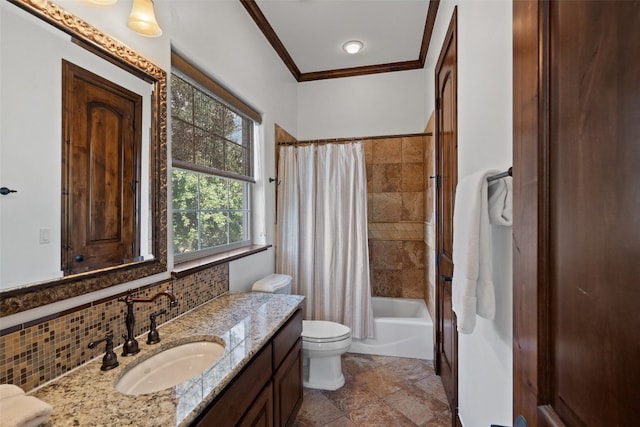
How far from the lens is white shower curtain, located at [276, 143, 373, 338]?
264 centimetres

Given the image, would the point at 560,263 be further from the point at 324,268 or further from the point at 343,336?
the point at 324,268

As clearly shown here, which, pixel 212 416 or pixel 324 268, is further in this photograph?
pixel 324 268

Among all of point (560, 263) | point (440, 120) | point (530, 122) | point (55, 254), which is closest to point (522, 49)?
point (530, 122)

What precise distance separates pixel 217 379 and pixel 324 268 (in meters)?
1.81

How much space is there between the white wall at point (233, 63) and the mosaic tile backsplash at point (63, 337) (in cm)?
3

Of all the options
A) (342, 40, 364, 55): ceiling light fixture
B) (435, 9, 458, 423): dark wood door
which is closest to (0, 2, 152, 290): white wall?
(435, 9, 458, 423): dark wood door

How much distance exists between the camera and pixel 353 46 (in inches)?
107

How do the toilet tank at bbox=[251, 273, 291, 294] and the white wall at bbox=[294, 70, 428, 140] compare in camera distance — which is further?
the white wall at bbox=[294, 70, 428, 140]

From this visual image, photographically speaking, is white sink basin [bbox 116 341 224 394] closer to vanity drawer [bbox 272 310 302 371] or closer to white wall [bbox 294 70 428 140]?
vanity drawer [bbox 272 310 302 371]

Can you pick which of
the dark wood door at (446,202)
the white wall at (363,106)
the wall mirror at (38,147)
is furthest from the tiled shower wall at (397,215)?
the wall mirror at (38,147)

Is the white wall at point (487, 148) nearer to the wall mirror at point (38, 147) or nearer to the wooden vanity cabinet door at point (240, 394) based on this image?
the wooden vanity cabinet door at point (240, 394)

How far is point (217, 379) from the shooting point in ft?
3.05

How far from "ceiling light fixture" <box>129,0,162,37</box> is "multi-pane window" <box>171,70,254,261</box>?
36 cm

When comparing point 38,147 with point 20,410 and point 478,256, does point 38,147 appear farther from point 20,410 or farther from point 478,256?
point 478,256
